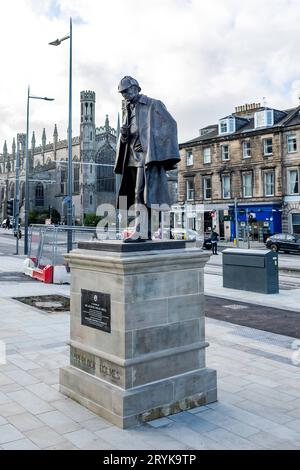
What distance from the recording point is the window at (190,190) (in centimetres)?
4844

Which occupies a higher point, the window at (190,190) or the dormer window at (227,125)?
the dormer window at (227,125)

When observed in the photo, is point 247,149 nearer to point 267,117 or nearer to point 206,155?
point 267,117

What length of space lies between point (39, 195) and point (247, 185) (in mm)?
58380

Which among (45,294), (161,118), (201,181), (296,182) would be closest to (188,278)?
(161,118)

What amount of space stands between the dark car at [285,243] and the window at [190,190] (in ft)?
53.2

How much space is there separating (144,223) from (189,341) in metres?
1.66

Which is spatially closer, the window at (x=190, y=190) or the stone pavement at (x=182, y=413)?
the stone pavement at (x=182, y=413)

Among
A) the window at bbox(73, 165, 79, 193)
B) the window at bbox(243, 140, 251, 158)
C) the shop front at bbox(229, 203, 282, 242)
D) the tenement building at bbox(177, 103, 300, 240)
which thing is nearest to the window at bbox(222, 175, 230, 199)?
the tenement building at bbox(177, 103, 300, 240)

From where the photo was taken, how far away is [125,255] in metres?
5.32

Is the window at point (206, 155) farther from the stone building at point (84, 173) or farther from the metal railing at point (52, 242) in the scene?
the stone building at point (84, 173)

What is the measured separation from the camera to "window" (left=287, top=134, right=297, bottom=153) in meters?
39.6

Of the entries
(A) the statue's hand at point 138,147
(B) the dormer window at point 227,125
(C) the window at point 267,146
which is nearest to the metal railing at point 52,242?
(A) the statue's hand at point 138,147

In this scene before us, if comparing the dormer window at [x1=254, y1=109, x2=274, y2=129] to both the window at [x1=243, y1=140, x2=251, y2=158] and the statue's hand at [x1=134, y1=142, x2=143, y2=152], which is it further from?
the statue's hand at [x1=134, y1=142, x2=143, y2=152]
